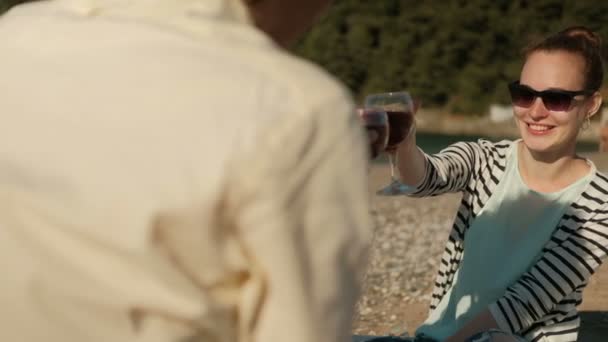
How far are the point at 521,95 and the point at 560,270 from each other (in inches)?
24.8

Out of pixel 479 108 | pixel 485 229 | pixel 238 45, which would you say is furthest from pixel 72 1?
pixel 479 108

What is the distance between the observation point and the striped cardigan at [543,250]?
294 centimetres

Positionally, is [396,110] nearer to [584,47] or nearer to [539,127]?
[539,127]

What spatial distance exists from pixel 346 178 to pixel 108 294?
34 cm

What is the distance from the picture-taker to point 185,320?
4.03 feet

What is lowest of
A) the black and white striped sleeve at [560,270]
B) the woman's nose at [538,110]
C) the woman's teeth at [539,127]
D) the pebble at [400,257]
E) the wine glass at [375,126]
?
the pebble at [400,257]

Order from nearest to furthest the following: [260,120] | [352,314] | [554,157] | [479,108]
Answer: [260,120] → [352,314] → [554,157] → [479,108]

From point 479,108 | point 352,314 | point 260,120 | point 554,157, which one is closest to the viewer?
point 260,120

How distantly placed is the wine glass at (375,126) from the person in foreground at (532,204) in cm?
99

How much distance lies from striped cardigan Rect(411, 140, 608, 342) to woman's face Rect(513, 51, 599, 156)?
0.16 m

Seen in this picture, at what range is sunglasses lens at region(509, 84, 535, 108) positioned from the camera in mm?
3223

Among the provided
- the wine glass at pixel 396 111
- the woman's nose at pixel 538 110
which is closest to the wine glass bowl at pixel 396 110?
the wine glass at pixel 396 111

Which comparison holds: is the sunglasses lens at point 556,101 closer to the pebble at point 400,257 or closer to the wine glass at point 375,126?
the pebble at point 400,257

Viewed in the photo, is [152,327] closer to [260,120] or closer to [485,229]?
[260,120]
